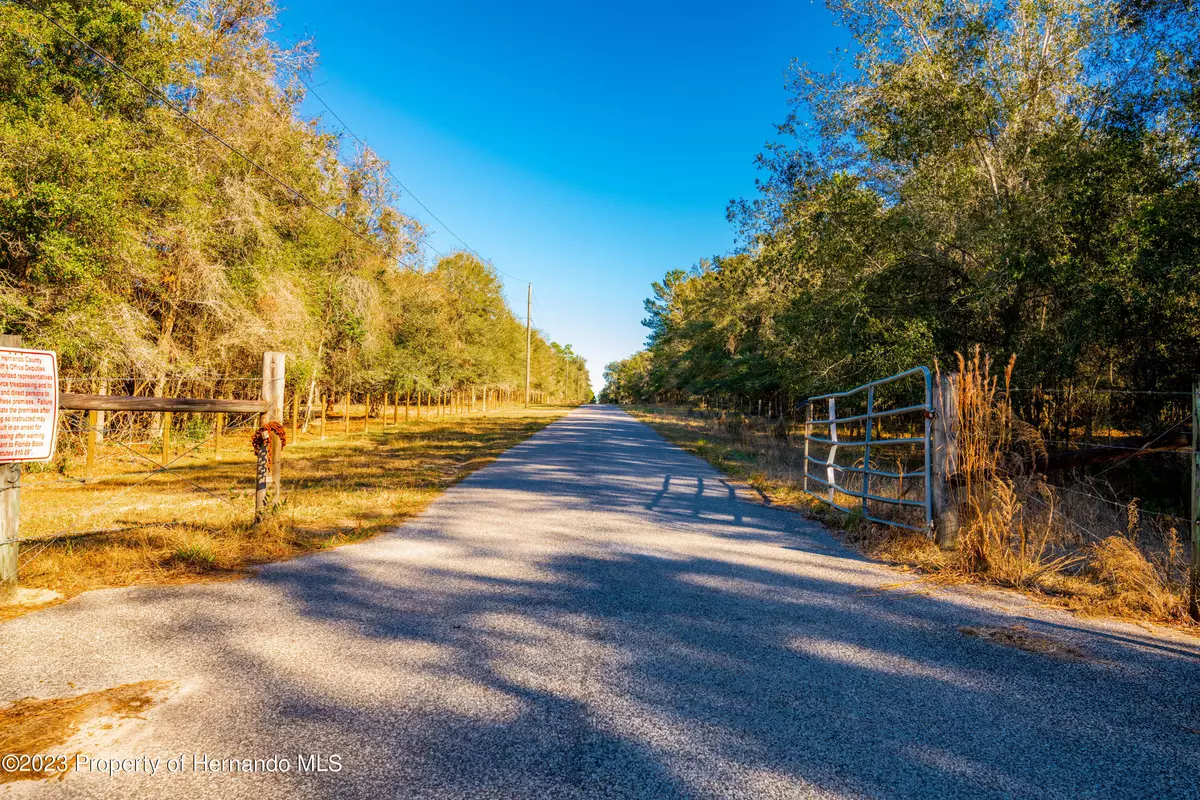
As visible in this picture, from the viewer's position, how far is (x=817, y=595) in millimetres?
4336

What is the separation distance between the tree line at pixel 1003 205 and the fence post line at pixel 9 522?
40.8ft

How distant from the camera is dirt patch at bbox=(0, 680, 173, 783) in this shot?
2.31 meters

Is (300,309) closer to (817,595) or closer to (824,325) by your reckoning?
(824,325)

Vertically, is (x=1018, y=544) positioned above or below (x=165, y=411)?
below

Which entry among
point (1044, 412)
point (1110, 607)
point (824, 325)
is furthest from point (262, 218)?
point (1044, 412)

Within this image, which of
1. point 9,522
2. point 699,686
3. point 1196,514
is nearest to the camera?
point 699,686

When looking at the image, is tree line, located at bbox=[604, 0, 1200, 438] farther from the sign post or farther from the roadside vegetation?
the sign post

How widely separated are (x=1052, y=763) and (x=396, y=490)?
8.03 metres

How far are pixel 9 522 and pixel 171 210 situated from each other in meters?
11.5

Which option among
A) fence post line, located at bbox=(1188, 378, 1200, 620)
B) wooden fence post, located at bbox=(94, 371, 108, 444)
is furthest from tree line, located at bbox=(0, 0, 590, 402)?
fence post line, located at bbox=(1188, 378, 1200, 620)

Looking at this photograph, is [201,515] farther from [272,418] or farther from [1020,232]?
[1020,232]

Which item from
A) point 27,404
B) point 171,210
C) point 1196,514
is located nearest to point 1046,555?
point 1196,514

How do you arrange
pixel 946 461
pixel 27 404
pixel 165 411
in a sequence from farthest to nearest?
pixel 946 461
pixel 165 411
pixel 27 404

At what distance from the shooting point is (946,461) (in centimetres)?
542
